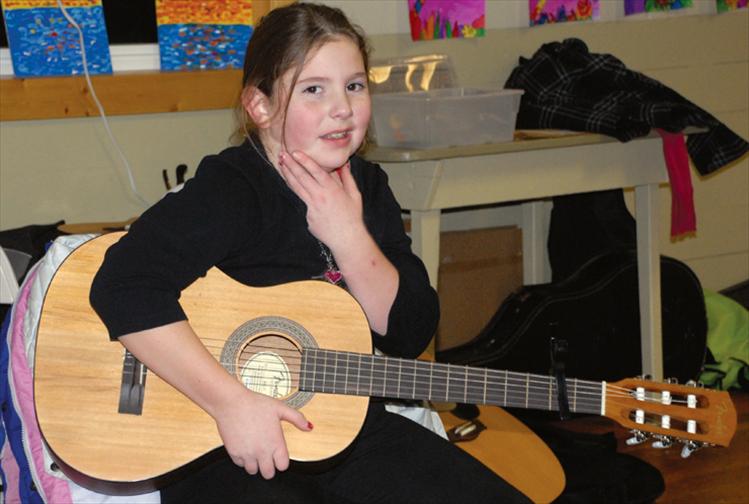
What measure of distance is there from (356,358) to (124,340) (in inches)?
13.3

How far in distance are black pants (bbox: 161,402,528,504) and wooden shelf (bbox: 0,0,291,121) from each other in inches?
50.1

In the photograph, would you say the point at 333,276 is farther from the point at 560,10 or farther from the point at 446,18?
the point at 560,10

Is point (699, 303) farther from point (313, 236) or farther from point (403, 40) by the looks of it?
point (313, 236)

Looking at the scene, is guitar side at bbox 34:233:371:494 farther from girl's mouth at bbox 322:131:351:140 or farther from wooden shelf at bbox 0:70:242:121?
wooden shelf at bbox 0:70:242:121

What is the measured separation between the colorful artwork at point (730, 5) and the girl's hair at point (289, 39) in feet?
7.06

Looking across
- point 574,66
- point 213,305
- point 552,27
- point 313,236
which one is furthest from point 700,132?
point 213,305

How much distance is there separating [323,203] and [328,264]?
114mm

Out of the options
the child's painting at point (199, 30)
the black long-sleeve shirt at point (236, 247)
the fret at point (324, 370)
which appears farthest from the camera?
the child's painting at point (199, 30)

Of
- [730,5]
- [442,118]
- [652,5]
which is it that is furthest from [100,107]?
Result: [730,5]

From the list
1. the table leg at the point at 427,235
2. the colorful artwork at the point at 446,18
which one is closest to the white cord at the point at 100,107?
the table leg at the point at 427,235

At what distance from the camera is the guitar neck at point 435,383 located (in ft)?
4.82

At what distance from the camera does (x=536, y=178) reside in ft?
8.13

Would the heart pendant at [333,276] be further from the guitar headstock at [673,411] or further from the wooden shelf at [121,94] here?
the wooden shelf at [121,94]

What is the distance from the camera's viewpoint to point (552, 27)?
3084 mm
